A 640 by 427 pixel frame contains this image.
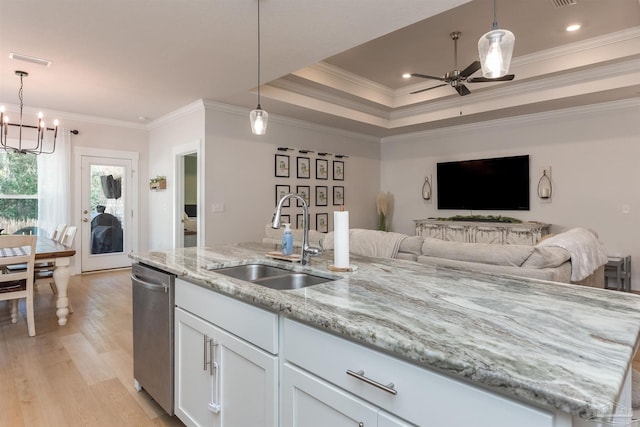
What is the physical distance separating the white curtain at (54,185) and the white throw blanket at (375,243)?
187 inches

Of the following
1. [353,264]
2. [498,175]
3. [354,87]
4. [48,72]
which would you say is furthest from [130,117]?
[498,175]

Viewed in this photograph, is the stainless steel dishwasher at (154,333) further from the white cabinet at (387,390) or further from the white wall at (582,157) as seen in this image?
the white wall at (582,157)

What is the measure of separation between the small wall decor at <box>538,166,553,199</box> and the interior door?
6894 mm

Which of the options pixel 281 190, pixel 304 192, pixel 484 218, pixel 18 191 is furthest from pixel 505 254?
pixel 18 191

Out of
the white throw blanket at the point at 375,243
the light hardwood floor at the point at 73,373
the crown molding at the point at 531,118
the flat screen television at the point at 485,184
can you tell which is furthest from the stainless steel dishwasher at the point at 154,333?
the crown molding at the point at 531,118

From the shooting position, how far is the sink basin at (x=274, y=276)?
1800 mm

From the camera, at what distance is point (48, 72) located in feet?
12.7

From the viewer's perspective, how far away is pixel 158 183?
232 inches

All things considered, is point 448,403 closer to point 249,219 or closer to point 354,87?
point 249,219

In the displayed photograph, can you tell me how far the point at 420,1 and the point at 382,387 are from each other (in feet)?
8.56

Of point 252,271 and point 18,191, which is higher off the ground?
point 18,191

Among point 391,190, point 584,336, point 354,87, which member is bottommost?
point 584,336

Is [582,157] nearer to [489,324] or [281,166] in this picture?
[281,166]

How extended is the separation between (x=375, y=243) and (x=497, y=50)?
5.65 ft
